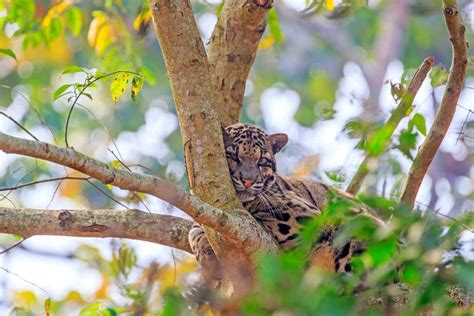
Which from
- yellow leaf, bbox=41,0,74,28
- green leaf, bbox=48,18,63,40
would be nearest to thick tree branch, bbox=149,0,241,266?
green leaf, bbox=48,18,63,40

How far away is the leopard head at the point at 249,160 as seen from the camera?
7.00m

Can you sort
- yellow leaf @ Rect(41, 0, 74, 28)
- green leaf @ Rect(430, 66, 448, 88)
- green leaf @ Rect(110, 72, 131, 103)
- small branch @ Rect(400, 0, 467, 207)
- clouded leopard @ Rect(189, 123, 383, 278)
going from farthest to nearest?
yellow leaf @ Rect(41, 0, 74, 28)
green leaf @ Rect(430, 66, 448, 88)
clouded leopard @ Rect(189, 123, 383, 278)
green leaf @ Rect(110, 72, 131, 103)
small branch @ Rect(400, 0, 467, 207)

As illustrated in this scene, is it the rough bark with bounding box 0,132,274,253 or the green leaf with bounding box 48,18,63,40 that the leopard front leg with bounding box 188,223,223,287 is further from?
the green leaf with bounding box 48,18,63,40

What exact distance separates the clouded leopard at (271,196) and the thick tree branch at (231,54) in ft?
0.76

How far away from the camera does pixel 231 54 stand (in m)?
7.44

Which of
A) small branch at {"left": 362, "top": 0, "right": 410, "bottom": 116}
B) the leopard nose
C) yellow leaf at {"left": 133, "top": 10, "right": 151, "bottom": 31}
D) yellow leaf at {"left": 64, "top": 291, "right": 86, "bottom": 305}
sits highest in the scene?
small branch at {"left": 362, "top": 0, "right": 410, "bottom": 116}

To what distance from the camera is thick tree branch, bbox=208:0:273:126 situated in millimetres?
7352

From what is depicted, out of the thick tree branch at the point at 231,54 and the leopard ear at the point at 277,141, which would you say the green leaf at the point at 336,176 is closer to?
the thick tree branch at the point at 231,54

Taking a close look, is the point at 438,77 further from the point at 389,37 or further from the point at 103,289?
the point at 389,37

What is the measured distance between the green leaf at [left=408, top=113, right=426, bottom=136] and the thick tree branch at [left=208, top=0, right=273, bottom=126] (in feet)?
5.33

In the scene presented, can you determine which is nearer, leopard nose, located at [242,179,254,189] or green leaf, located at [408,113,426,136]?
green leaf, located at [408,113,426,136]

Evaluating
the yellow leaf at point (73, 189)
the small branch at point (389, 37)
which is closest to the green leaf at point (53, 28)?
the yellow leaf at point (73, 189)

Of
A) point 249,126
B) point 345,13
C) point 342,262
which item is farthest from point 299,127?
point 342,262

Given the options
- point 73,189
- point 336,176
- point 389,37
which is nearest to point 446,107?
point 336,176
